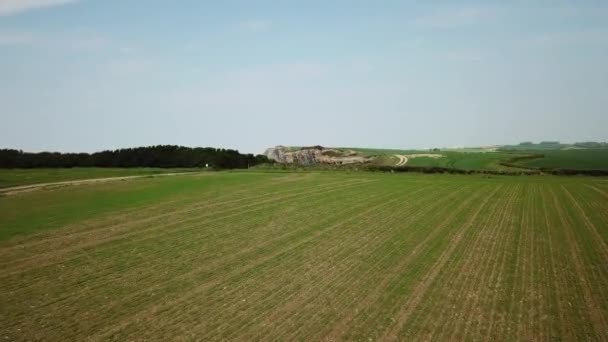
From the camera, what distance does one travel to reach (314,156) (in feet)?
496

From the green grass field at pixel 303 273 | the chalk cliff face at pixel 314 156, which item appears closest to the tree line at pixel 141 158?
the chalk cliff face at pixel 314 156

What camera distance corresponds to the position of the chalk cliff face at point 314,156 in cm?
13612

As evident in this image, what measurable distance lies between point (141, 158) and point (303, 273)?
12996cm

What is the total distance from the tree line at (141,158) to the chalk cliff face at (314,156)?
15.1 metres

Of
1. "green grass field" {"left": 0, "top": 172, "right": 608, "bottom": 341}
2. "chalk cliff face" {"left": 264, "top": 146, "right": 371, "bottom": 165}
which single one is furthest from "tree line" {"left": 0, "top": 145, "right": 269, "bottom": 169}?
"green grass field" {"left": 0, "top": 172, "right": 608, "bottom": 341}

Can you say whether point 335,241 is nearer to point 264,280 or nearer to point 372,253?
point 372,253

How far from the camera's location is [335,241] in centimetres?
2250

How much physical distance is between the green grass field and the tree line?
8707 cm

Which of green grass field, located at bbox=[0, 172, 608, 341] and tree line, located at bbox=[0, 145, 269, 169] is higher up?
tree line, located at bbox=[0, 145, 269, 169]

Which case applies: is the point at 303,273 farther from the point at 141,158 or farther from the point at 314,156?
the point at 314,156

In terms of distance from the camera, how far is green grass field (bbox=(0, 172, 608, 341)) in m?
12.0

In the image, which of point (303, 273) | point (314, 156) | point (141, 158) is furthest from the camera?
point (314, 156)

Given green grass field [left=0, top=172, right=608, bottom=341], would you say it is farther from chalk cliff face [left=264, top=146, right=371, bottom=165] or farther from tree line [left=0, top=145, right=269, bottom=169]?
chalk cliff face [left=264, top=146, right=371, bottom=165]

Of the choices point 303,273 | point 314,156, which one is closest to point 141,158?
point 314,156
